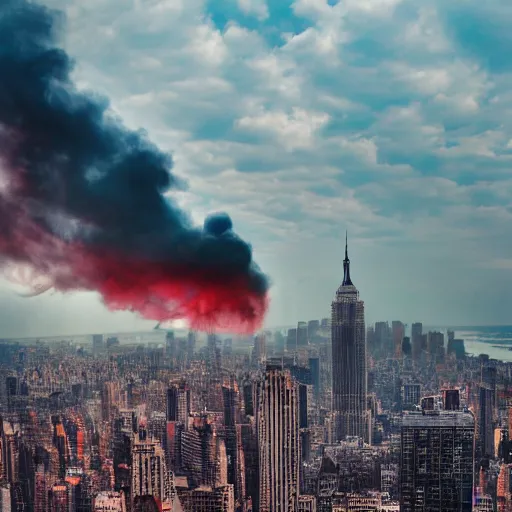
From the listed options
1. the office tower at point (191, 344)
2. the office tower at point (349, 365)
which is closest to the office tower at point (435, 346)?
the office tower at point (349, 365)

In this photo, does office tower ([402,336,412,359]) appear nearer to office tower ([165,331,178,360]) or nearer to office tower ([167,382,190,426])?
office tower ([167,382,190,426])

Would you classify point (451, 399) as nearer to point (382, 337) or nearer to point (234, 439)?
point (382, 337)

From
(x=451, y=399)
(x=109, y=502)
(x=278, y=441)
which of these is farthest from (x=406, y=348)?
(x=109, y=502)

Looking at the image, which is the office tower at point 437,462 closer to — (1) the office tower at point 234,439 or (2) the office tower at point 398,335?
(2) the office tower at point 398,335

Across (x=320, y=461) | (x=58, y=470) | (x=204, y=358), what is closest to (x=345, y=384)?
(x=320, y=461)

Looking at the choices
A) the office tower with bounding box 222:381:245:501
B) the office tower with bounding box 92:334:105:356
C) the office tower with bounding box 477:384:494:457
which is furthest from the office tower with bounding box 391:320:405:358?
the office tower with bounding box 92:334:105:356
